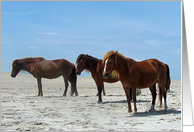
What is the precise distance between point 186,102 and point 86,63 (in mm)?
7027

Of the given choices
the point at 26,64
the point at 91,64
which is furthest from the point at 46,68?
the point at 91,64

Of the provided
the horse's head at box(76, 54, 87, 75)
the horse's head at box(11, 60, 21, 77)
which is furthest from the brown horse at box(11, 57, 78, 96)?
the horse's head at box(76, 54, 87, 75)

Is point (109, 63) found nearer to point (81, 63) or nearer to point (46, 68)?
point (81, 63)

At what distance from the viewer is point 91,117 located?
8.23 metres

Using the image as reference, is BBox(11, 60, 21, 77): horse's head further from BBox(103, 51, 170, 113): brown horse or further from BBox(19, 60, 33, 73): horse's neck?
BBox(103, 51, 170, 113): brown horse

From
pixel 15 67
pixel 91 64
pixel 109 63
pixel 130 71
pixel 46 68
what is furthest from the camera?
pixel 15 67

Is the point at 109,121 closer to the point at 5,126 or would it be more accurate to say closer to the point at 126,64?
the point at 126,64

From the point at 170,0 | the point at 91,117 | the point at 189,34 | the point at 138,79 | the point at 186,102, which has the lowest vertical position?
the point at 91,117

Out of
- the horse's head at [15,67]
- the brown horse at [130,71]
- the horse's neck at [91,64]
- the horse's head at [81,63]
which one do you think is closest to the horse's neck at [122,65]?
the brown horse at [130,71]

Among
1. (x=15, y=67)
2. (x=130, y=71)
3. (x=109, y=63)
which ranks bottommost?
(x=130, y=71)

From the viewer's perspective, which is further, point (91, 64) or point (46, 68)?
point (46, 68)

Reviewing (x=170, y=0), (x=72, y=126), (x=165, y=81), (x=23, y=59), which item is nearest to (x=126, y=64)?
(x=165, y=81)

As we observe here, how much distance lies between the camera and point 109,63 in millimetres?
8641

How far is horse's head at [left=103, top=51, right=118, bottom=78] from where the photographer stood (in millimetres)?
8547
